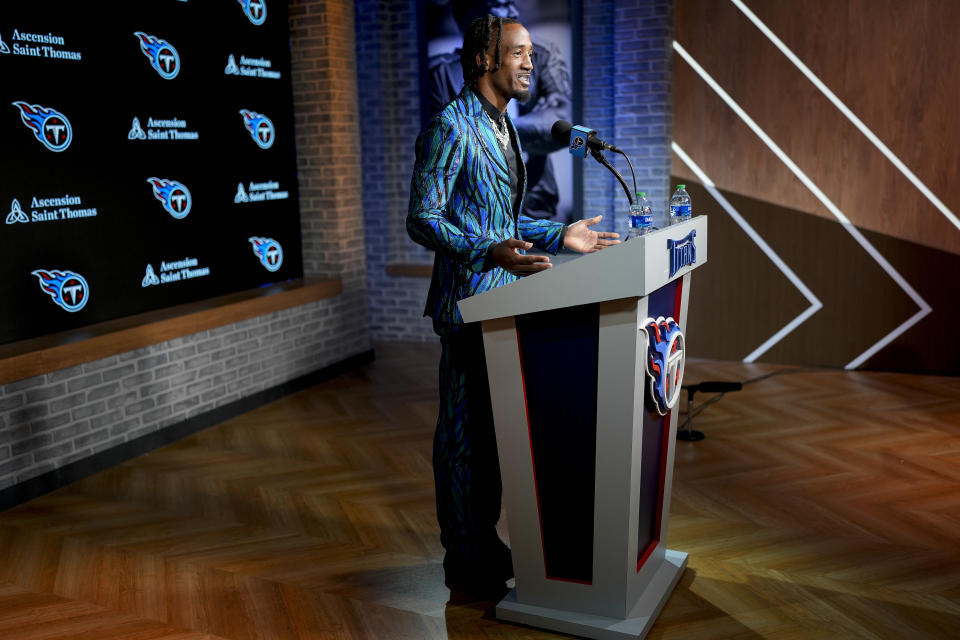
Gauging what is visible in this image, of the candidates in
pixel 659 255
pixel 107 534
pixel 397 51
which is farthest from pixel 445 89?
pixel 659 255

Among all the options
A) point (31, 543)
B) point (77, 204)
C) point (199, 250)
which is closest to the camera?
point (31, 543)

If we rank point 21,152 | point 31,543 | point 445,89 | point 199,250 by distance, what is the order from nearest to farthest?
1. point 31,543
2. point 21,152
3. point 199,250
4. point 445,89

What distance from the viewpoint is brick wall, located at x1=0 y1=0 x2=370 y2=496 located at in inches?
160

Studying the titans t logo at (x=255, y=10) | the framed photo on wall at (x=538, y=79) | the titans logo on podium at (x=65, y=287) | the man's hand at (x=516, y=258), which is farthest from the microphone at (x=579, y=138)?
the framed photo on wall at (x=538, y=79)

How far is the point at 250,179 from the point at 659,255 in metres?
3.86

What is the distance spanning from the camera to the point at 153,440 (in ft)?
15.2

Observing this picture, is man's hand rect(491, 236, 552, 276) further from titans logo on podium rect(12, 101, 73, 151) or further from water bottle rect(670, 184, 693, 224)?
titans logo on podium rect(12, 101, 73, 151)

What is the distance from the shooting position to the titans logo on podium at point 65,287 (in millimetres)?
4264

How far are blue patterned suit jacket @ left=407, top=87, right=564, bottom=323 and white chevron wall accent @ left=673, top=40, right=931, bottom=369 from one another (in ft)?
11.6

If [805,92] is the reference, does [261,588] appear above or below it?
below

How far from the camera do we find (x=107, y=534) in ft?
11.8

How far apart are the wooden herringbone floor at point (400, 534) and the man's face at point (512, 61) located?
160cm

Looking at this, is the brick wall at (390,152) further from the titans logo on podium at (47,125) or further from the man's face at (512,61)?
the man's face at (512,61)

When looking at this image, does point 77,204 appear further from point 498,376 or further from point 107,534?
point 498,376
